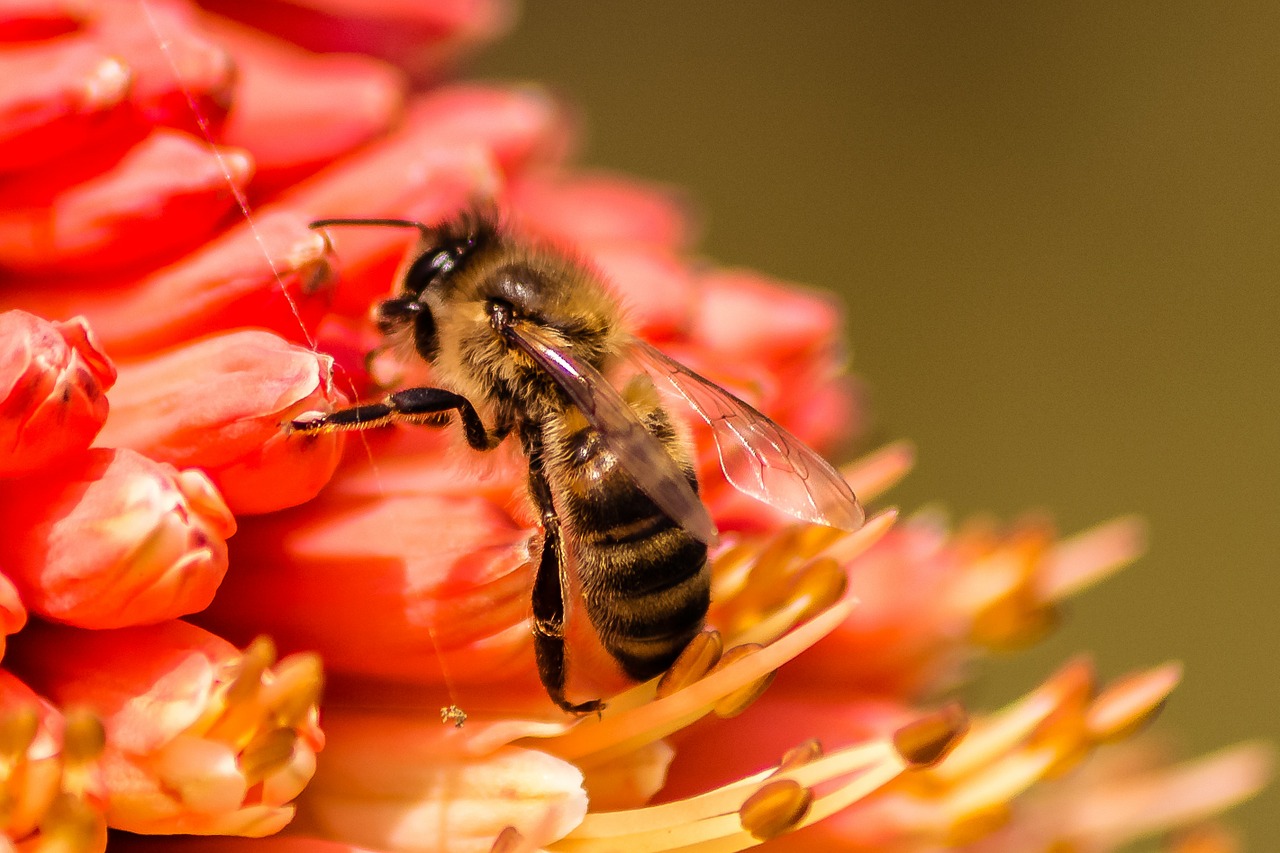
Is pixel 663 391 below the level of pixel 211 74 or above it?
above

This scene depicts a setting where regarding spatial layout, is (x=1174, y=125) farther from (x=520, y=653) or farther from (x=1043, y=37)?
(x=520, y=653)

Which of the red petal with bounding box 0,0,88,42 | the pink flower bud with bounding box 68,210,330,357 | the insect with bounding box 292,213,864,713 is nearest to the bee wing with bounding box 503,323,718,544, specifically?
the insect with bounding box 292,213,864,713

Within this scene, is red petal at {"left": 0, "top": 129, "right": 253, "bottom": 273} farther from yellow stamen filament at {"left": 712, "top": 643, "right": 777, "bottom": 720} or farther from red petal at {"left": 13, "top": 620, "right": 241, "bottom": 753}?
yellow stamen filament at {"left": 712, "top": 643, "right": 777, "bottom": 720}

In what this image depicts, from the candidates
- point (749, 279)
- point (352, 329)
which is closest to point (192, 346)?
point (352, 329)

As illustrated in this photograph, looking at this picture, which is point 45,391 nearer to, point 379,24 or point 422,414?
point 422,414

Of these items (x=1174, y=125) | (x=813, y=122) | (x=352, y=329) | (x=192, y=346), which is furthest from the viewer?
(x=813, y=122)

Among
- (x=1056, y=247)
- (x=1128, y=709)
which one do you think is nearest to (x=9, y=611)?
(x=1128, y=709)
